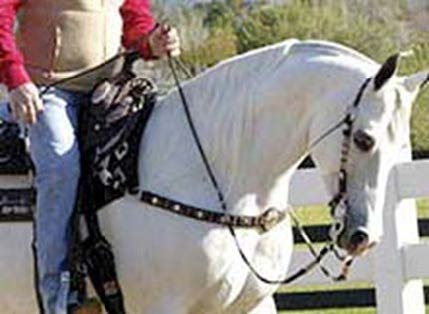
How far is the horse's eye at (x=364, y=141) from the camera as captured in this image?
5.07 metres

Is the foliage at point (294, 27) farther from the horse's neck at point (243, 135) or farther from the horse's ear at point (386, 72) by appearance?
the horse's ear at point (386, 72)

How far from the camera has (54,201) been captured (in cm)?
548

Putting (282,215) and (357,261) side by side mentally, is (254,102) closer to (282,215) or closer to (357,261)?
(282,215)

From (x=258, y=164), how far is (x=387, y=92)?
60 centimetres

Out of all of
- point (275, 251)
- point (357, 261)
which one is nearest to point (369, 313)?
point (357, 261)

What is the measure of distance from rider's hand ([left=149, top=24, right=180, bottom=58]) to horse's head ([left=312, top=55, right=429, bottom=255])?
2.99 ft

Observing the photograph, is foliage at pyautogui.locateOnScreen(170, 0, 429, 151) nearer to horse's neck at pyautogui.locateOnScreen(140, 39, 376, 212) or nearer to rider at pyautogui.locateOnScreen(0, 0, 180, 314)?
rider at pyautogui.locateOnScreen(0, 0, 180, 314)

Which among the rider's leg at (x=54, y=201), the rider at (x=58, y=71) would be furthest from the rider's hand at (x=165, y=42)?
the rider's leg at (x=54, y=201)

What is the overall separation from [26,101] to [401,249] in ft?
10.5

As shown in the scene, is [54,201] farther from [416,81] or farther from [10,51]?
[416,81]

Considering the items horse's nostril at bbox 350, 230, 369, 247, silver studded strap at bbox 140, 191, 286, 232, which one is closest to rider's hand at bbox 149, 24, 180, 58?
silver studded strap at bbox 140, 191, 286, 232

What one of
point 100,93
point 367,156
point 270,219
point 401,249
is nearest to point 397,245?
point 401,249

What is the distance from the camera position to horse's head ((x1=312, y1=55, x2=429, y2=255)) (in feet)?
16.6

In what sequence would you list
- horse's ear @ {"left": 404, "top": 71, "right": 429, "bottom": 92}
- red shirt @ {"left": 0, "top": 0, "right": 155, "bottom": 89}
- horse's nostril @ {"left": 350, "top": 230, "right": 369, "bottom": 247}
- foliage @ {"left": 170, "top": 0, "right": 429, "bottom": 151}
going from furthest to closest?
1. foliage @ {"left": 170, "top": 0, "right": 429, "bottom": 151}
2. red shirt @ {"left": 0, "top": 0, "right": 155, "bottom": 89}
3. horse's ear @ {"left": 404, "top": 71, "right": 429, "bottom": 92}
4. horse's nostril @ {"left": 350, "top": 230, "right": 369, "bottom": 247}
